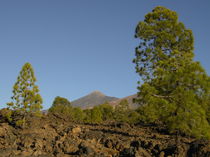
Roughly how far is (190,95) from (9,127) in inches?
843

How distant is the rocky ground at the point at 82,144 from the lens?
20219mm

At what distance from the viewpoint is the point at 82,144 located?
23531 millimetres

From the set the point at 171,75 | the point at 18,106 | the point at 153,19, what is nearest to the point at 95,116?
the point at 18,106

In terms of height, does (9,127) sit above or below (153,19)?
below

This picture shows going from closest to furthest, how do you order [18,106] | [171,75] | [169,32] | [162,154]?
1. [162,154]
2. [171,75]
3. [169,32]
4. [18,106]

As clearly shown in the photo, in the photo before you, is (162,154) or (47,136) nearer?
(162,154)

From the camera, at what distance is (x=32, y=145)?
2475 cm

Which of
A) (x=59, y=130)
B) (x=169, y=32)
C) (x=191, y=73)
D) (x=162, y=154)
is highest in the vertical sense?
(x=169, y=32)

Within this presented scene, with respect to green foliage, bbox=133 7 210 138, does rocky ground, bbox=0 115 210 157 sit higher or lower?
lower

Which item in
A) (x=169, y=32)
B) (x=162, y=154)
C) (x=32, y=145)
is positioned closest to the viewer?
(x=162, y=154)

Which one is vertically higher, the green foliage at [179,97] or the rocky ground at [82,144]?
the green foliage at [179,97]

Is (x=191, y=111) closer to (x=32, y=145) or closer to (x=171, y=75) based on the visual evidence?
(x=171, y=75)

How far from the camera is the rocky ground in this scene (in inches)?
796

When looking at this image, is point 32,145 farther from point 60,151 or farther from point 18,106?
point 18,106
